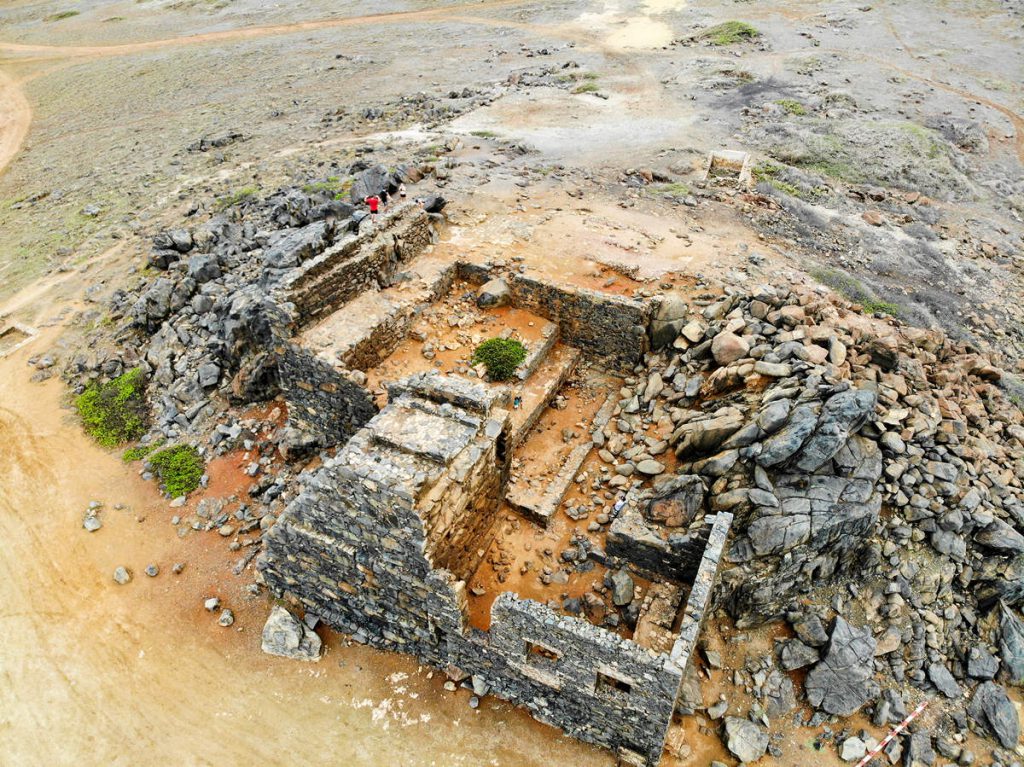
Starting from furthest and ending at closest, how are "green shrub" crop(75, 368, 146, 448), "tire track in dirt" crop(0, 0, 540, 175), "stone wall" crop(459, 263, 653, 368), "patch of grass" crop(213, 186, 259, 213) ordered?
"tire track in dirt" crop(0, 0, 540, 175) → "patch of grass" crop(213, 186, 259, 213) → "green shrub" crop(75, 368, 146, 448) → "stone wall" crop(459, 263, 653, 368)

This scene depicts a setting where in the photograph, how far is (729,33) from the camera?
42.2 meters

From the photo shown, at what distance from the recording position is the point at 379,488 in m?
8.88

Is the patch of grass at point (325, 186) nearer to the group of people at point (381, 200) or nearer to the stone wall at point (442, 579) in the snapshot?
the group of people at point (381, 200)

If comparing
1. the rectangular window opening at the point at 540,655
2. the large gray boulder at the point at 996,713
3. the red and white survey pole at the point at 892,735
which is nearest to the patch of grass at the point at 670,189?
the large gray boulder at the point at 996,713

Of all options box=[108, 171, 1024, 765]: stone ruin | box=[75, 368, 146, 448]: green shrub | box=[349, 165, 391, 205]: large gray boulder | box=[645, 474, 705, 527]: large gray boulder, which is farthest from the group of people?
box=[645, 474, 705, 527]: large gray boulder

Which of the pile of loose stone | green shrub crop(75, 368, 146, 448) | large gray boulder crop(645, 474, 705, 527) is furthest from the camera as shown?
green shrub crop(75, 368, 146, 448)

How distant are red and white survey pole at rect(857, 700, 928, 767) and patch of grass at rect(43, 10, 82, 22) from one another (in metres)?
80.5

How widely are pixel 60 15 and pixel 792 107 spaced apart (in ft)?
227

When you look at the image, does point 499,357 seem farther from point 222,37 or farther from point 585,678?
point 222,37

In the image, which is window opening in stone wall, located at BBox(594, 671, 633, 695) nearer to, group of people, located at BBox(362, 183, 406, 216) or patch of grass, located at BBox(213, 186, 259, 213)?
group of people, located at BBox(362, 183, 406, 216)

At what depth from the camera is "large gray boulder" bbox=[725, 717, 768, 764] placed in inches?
367

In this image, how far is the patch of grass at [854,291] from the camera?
17062 mm

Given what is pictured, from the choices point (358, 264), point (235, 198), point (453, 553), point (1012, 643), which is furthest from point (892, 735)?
point (235, 198)

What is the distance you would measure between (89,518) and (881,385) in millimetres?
16931
